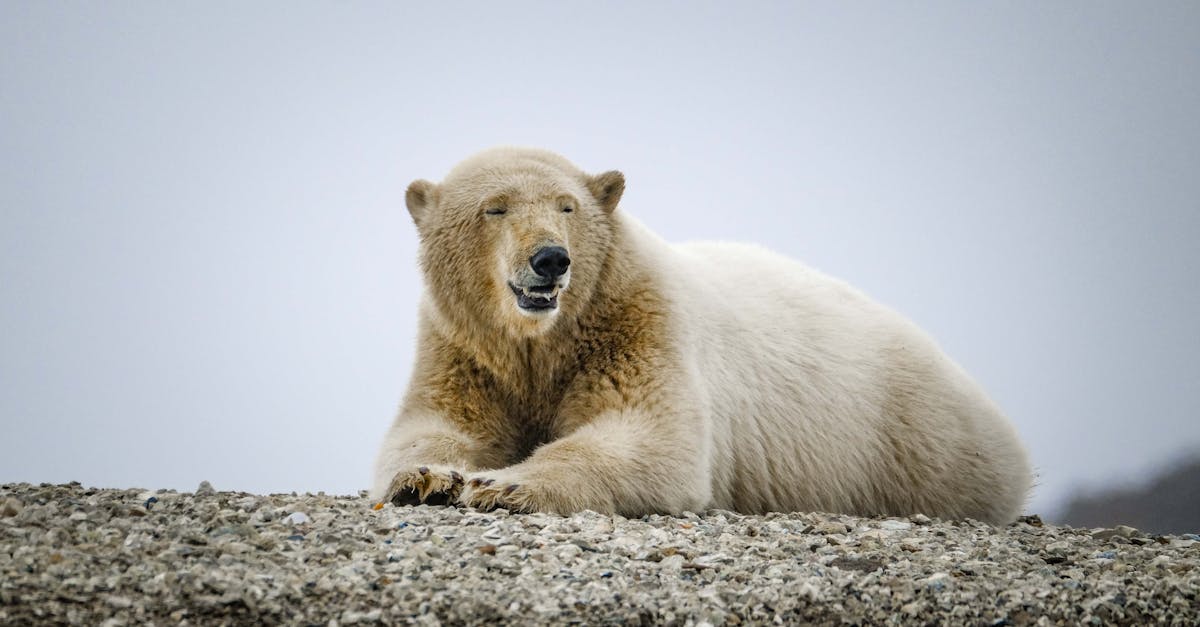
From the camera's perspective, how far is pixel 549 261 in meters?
7.25

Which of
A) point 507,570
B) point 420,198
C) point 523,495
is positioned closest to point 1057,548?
point 523,495

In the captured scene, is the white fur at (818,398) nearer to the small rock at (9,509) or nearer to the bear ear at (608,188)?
the bear ear at (608,188)

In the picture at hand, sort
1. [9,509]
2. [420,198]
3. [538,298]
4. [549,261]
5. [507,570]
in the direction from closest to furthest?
[507,570] < [9,509] < [549,261] < [538,298] < [420,198]

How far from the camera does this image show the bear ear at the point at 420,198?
8.21 metres

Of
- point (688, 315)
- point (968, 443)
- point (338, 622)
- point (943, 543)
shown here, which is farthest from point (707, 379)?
point (338, 622)

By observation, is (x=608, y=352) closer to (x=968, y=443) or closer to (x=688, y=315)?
(x=688, y=315)

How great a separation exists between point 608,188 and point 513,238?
995 mm

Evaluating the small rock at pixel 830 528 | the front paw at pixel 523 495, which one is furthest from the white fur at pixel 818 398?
the front paw at pixel 523 495

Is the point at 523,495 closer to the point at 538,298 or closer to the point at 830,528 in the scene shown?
the point at 538,298

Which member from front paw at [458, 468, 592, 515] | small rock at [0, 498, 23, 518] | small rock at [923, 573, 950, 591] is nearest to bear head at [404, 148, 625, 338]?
front paw at [458, 468, 592, 515]

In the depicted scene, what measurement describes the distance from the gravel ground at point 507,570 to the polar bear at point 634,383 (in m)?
0.45

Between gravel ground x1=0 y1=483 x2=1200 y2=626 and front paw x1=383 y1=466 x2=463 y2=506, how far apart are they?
0.20 m

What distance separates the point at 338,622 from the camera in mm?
4852

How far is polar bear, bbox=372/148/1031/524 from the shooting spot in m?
7.31
